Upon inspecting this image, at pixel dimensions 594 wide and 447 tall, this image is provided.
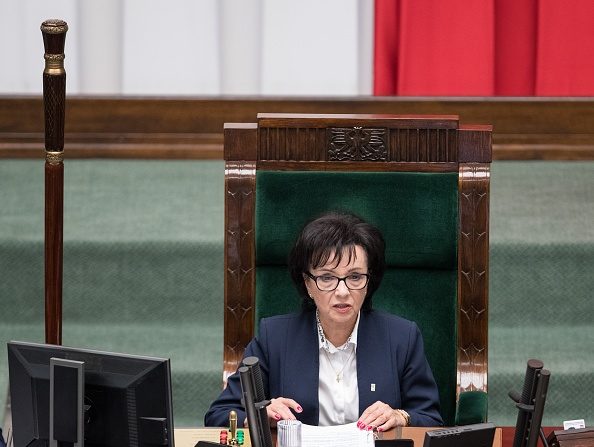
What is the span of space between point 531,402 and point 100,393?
77 cm

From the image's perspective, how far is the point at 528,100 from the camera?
404cm

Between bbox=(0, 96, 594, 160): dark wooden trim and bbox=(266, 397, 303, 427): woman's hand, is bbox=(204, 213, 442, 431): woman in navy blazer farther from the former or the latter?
bbox=(0, 96, 594, 160): dark wooden trim

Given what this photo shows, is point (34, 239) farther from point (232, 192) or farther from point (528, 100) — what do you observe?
point (528, 100)

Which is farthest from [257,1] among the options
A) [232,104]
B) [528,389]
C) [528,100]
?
[528,389]

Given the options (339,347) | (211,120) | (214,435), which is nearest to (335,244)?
(339,347)

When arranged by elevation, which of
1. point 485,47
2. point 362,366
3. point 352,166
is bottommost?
point 362,366

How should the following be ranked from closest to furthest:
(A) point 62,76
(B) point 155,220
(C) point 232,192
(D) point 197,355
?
(A) point 62,76 → (C) point 232,192 → (D) point 197,355 → (B) point 155,220

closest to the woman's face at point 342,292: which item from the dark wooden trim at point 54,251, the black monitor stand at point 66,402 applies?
the dark wooden trim at point 54,251

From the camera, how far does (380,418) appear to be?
2.40 metres

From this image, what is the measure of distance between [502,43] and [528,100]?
0.24 meters

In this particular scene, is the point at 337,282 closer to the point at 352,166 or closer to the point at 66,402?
the point at 352,166

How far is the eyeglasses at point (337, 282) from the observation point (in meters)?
2.50

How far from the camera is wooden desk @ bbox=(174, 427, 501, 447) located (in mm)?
2260

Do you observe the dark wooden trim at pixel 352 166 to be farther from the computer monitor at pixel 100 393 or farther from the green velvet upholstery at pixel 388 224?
the computer monitor at pixel 100 393
